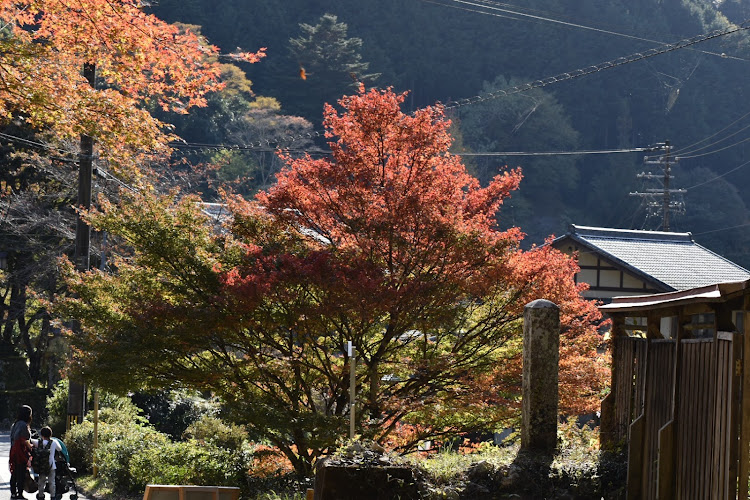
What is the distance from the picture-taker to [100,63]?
12453 mm

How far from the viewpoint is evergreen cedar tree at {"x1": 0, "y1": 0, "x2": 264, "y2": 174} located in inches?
468

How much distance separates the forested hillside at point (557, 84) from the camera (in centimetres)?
5847

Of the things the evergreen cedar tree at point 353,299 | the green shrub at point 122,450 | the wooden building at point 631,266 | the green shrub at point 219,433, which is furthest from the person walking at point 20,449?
the wooden building at point 631,266

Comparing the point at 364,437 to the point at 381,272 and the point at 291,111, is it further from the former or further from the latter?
the point at 291,111

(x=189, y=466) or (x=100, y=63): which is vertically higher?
(x=100, y=63)

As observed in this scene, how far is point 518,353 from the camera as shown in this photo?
1341 centimetres

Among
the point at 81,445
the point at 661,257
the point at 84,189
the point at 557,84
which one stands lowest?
the point at 81,445

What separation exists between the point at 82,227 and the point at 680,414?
15.7 meters

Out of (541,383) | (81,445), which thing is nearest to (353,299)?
(541,383)

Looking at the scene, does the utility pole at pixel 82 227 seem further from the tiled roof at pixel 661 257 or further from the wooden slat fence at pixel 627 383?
the tiled roof at pixel 661 257

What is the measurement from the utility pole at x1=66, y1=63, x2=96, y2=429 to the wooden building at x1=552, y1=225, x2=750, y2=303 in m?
14.8

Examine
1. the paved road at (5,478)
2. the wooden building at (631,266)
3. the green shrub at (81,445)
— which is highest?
the wooden building at (631,266)

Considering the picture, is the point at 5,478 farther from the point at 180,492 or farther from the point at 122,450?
the point at 180,492

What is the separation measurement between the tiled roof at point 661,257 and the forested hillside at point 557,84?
25959mm
